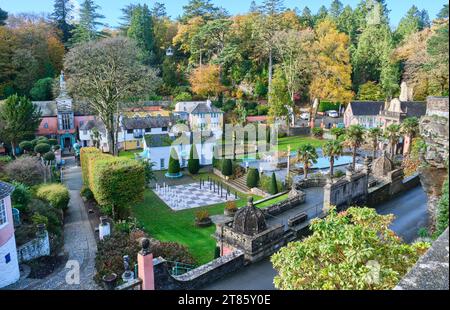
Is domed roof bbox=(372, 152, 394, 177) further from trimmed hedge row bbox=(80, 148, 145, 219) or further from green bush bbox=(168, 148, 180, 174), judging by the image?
trimmed hedge row bbox=(80, 148, 145, 219)

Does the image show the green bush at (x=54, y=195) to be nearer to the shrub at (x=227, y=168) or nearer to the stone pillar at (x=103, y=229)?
the stone pillar at (x=103, y=229)

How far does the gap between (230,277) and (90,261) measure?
8054mm

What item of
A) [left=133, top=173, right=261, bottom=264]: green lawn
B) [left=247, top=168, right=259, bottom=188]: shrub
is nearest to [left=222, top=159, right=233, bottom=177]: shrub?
[left=247, top=168, right=259, bottom=188]: shrub

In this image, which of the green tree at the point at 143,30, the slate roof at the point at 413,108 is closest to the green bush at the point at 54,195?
the slate roof at the point at 413,108

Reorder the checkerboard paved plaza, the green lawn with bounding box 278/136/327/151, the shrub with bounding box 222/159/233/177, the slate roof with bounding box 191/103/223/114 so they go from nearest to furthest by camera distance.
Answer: the checkerboard paved plaza
the shrub with bounding box 222/159/233/177
the green lawn with bounding box 278/136/327/151
the slate roof with bounding box 191/103/223/114

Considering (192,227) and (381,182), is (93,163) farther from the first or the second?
(381,182)

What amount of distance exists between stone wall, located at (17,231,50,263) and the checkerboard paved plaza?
33.4ft

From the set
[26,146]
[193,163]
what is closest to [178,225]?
[193,163]

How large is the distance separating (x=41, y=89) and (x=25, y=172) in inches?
1138

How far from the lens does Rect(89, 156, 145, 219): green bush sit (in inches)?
969

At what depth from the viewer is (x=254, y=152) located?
44375 millimetres

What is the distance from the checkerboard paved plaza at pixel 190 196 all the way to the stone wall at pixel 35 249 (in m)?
10.2

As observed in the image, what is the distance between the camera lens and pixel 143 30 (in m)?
64.2
